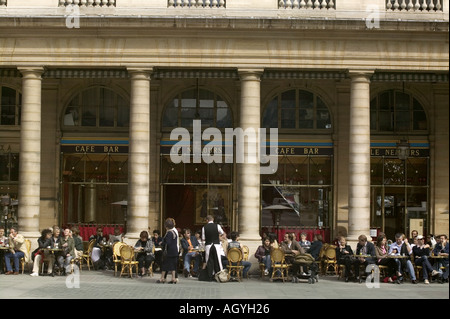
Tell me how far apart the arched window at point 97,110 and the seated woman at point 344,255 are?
9.71 meters

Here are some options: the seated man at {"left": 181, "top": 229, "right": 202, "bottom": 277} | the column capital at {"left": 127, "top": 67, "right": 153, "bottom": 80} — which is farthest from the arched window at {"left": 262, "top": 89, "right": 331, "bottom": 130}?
the seated man at {"left": 181, "top": 229, "right": 202, "bottom": 277}

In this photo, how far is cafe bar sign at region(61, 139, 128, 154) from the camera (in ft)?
95.9

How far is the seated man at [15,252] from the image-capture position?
23391 millimetres

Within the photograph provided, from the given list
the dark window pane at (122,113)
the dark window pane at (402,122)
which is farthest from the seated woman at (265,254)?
the dark window pane at (402,122)

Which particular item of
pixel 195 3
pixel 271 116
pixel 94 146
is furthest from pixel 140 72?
pixel 271 116

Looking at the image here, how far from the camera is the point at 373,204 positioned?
2948 cm

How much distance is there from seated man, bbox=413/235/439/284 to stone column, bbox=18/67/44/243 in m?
11.5

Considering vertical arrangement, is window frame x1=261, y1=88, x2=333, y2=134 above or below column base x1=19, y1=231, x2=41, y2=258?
above

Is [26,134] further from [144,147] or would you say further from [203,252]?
[203,252]

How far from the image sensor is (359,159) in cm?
2505

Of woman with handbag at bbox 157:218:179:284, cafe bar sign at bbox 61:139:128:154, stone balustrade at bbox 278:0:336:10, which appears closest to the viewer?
woman with handbag at bbox 157:218:179:284

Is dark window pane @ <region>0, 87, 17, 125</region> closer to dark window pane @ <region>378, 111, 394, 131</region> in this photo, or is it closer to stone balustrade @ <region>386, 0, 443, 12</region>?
dark window pane @ <region>378, 111, 394, 131</region>

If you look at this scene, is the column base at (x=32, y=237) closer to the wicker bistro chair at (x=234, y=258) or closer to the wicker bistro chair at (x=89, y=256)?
the wicker bistro chair at (x=89, y=256)

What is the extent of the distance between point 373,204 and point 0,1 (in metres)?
14.8
